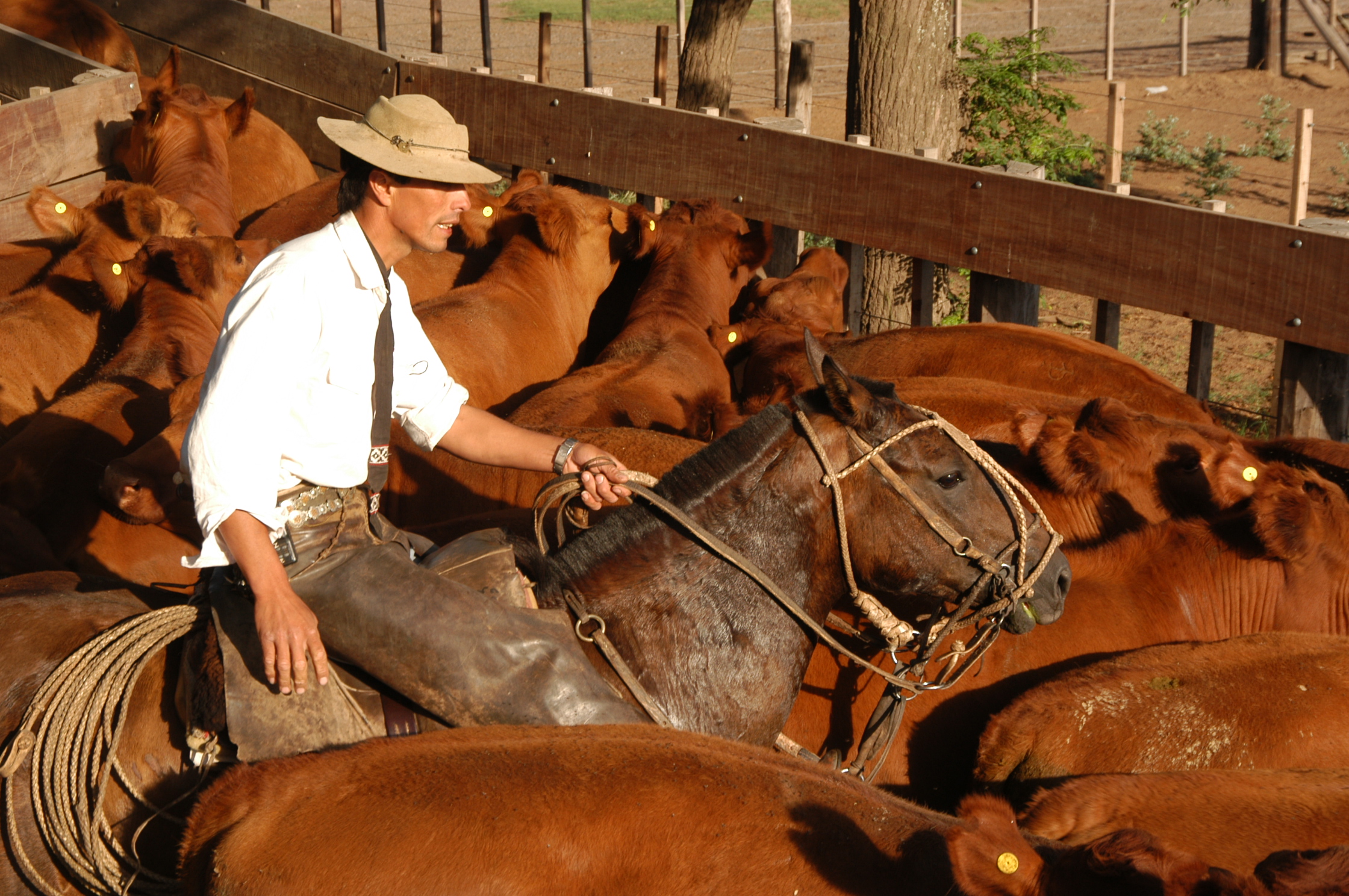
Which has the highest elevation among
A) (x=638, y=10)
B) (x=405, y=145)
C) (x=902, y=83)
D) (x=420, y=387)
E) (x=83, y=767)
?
(x=638, y=10)

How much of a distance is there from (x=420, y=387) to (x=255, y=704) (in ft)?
3.61

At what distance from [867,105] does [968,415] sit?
3436mm

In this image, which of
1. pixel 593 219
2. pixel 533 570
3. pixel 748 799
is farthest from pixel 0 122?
pixel 748 799

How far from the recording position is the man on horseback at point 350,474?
2869 millimetres

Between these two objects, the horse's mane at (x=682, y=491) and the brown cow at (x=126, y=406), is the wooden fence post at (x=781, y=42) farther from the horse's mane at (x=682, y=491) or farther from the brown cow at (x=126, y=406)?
the horse's mane at (x=682, y=491)

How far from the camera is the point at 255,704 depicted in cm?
294

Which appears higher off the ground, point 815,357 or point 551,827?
point 815,357

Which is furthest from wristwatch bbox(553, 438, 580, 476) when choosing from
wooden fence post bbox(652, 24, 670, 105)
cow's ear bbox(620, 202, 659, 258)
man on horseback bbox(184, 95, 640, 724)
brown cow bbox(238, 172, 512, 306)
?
wooden fence post bbox(652, 24, 670, 105)

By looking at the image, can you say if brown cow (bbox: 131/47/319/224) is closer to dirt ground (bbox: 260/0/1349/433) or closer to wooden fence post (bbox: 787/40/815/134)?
dirt ground (bbox: 260/0/1349/433)

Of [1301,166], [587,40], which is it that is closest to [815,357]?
[1301,166]

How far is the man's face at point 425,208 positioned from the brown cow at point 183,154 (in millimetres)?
5920

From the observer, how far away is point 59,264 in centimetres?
727

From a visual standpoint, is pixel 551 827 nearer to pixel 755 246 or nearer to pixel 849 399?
pixel 849 399

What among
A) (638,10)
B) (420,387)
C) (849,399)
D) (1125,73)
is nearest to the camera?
(849,399)
